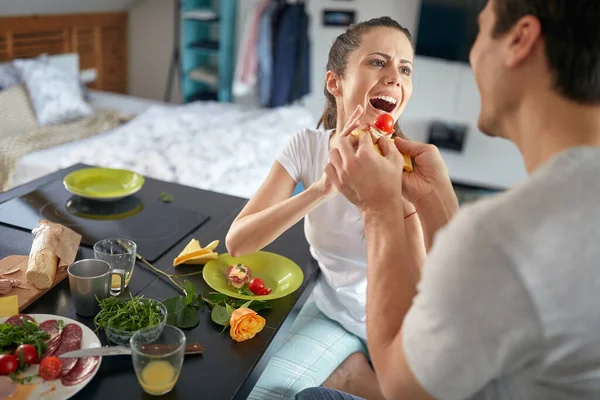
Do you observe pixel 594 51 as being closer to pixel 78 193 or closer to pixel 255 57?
pixel 78 193

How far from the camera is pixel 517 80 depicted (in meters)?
0.80

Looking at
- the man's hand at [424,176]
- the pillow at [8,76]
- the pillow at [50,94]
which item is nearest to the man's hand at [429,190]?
the man's hand at [424,176]

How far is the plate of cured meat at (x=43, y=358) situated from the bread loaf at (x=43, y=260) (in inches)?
5.0

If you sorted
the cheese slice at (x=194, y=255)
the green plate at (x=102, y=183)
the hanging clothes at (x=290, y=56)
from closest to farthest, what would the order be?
the cheese slice at (x=194, y=255) → the green plate at (x=102, y=183) → the hanging clothes at (x=290, y=56)

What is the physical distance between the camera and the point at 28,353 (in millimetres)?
957

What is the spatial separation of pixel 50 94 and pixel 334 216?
9.00 ft

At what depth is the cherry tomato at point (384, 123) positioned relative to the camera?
52.4 inches

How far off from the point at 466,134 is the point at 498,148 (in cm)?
29

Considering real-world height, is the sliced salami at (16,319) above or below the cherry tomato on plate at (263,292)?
above

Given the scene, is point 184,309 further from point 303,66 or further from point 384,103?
point 303,66

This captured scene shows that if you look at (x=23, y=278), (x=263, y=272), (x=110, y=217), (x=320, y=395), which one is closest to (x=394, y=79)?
(x=263, y=272)

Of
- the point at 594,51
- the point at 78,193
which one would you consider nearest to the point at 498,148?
the point at 78,193

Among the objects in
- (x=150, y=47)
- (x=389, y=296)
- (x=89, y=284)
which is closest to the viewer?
(x=389, y=296)

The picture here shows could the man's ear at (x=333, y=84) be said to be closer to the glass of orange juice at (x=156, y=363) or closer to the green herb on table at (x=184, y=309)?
the green herb on table at (x=184, y=309)
